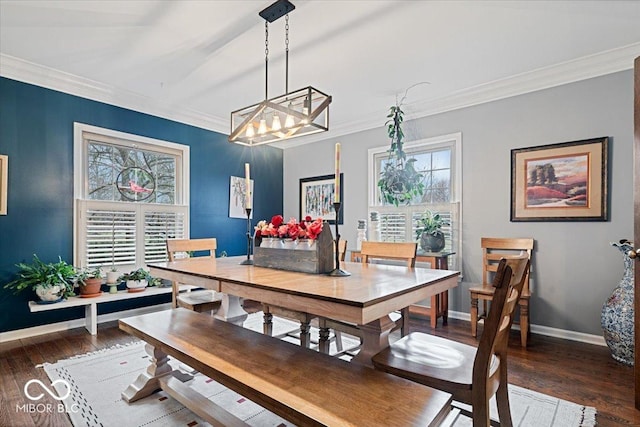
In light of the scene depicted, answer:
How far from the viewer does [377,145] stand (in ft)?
15.0

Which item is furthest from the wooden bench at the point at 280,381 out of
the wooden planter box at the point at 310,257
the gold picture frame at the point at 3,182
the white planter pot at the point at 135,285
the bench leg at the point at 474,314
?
the bench leg at the point at 474,314

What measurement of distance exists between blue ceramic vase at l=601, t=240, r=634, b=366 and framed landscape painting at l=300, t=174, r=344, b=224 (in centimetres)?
314

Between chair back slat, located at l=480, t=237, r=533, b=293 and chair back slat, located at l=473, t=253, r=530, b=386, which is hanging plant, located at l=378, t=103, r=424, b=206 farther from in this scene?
chair back slat, located at l=473, t=253, r=530, b=386

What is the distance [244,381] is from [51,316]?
3.05 meters

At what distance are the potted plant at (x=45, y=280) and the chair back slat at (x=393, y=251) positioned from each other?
9.26 feet

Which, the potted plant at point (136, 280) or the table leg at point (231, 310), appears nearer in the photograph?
the table leg at point (231, 310)

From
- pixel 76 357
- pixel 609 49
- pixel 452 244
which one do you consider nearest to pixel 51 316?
pixel 76 357

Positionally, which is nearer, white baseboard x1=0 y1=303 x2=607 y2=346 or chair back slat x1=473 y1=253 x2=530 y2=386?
chair back slat x1=473 y1=253 x2=530 y2=386

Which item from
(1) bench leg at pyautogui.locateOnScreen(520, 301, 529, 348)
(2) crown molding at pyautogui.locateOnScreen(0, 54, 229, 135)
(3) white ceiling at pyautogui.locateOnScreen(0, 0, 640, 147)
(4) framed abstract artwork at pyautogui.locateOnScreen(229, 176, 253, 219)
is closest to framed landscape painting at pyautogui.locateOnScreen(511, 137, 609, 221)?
(3) white ceiling at pyautogui.locateOnScreen(0, 0, 640, 147)

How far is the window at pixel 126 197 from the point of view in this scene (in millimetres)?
3496

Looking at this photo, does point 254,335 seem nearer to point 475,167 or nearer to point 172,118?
point 475,167

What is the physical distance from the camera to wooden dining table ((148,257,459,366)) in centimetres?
127

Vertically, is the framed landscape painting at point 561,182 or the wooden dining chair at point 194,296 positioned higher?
the framed landscape painting at point 561,182

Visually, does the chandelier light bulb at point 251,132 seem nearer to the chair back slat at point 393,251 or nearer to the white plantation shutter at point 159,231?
the chair back slat at point 393,251
